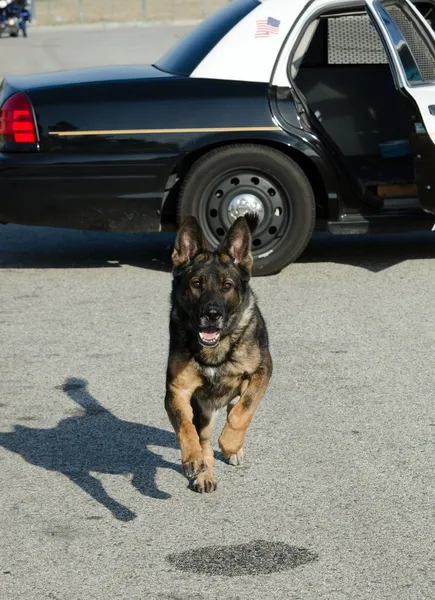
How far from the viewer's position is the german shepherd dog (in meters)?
5.05

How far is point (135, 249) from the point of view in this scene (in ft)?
33.3

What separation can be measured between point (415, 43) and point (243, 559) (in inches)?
214

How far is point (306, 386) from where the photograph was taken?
6.54m

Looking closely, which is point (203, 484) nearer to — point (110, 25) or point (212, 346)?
point (212, 346)

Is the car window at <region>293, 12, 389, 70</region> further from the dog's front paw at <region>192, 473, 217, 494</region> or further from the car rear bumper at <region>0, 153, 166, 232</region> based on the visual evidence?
the dog's front paw at <region>192, 473, 217, 494</region>

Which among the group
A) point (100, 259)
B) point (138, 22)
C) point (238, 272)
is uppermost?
point (238, 272)

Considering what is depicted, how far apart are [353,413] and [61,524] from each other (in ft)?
5.87

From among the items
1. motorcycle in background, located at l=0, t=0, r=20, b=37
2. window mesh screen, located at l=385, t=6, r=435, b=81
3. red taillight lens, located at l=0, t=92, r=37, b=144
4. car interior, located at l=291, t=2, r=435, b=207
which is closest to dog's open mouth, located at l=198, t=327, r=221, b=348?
red taillight lens, located at l=0, t=92, r=37, b=144

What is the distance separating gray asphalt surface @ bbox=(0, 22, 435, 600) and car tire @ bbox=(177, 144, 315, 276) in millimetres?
255

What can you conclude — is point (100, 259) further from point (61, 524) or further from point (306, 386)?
point (61, 524)

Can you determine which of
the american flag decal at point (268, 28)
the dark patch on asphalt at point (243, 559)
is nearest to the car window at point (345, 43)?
the american flag decal at point (268, 28)

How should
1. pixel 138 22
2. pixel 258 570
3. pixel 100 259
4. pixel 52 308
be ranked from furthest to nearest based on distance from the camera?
pixel 138 22 → pixel 100 259 → pixel 52 308 → pixel 258 570

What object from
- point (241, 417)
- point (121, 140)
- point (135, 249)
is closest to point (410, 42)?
point (121, 140)

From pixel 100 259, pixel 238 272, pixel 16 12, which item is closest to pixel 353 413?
pixel 238 272
